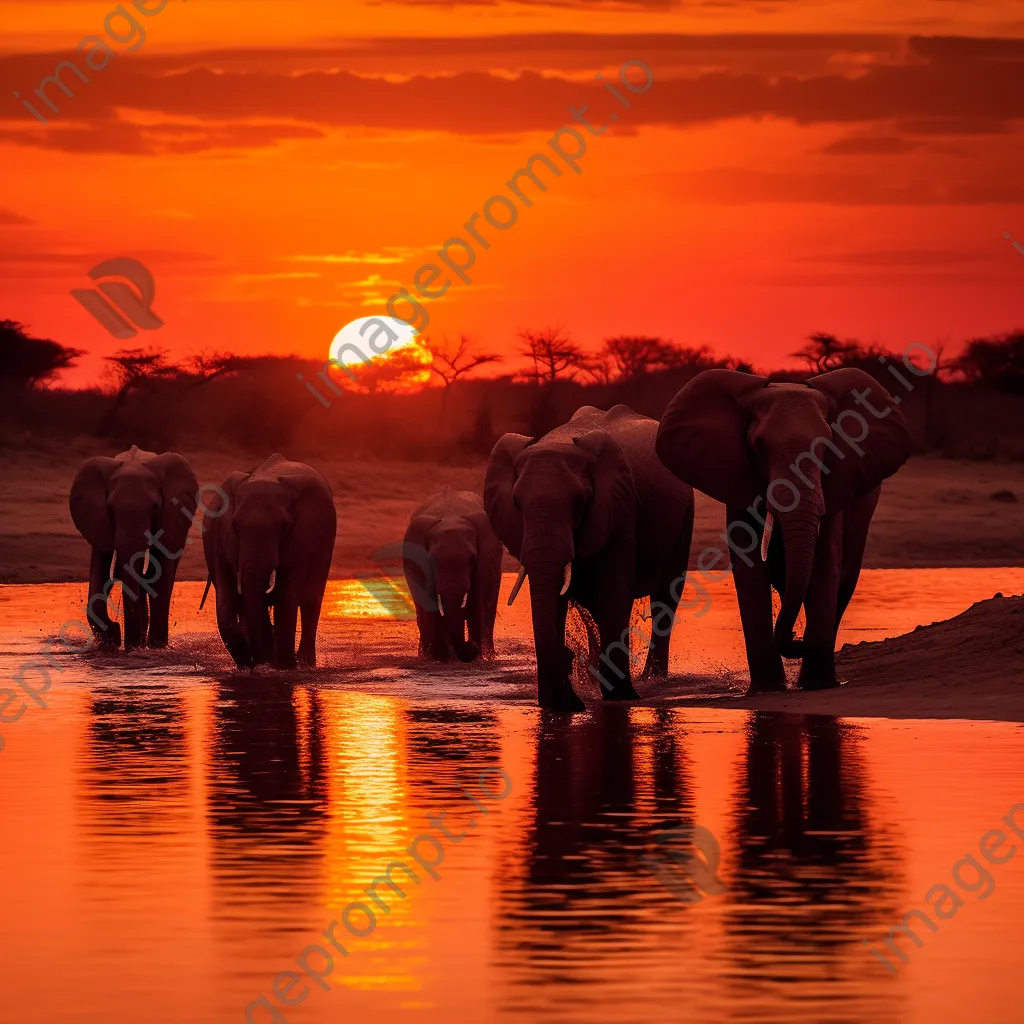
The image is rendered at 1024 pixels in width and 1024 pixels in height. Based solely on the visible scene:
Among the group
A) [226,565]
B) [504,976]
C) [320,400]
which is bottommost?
[504,976]

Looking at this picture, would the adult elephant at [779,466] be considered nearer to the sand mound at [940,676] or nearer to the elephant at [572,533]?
the sand mound at [940,676]

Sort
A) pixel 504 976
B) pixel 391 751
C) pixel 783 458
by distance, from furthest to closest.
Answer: pixel 783 458 → pixel 391 751 → pixel 504 976

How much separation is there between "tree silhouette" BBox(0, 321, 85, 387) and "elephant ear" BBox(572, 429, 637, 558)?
45897mm

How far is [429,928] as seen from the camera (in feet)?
25.0

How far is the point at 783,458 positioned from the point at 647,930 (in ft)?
26.6

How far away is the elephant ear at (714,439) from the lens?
15.9 metres

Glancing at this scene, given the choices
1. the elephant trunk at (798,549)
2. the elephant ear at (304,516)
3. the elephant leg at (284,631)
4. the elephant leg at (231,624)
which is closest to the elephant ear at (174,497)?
the elephant ear at (304,516)

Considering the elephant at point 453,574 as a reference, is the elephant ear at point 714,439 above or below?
above

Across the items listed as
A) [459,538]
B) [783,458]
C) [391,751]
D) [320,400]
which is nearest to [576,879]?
[391,751]

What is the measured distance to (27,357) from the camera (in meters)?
59.5

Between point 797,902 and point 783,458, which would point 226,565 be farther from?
point 797,902

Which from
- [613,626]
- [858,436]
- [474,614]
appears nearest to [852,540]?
[858,436]

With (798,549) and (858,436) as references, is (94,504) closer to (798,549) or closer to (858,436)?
(858,436)

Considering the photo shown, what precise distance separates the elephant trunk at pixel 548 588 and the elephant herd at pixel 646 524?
0.01m
